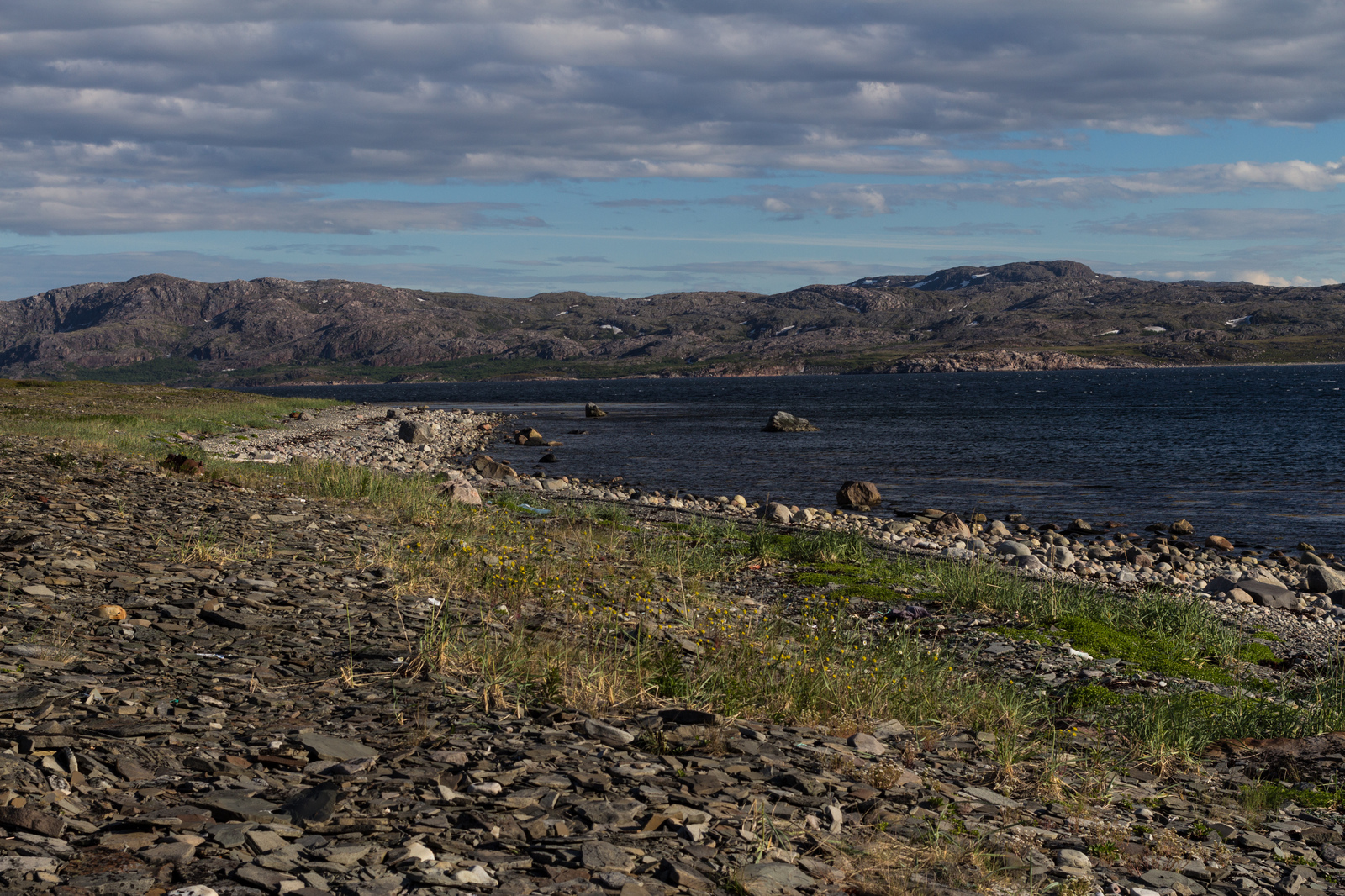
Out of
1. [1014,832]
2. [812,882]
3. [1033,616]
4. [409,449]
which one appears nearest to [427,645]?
[812,882]

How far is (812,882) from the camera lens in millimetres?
5207

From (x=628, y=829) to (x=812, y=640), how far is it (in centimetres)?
639

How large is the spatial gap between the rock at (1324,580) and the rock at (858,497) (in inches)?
646

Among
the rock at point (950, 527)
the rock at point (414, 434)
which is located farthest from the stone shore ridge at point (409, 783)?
the rock at point (414, 434)

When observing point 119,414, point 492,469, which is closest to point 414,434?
point 119,414

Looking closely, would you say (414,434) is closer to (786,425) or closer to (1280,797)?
(786,425)

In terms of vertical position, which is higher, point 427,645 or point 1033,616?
Result: point 427,645

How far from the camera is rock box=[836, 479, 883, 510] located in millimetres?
38219

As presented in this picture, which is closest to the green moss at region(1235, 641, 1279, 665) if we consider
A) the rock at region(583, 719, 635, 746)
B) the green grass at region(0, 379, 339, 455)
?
the rock at region(583, 719, 635, 746)

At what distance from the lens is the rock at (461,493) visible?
24.2 meters

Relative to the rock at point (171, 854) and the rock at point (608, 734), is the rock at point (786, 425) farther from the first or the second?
the rock at point (171, 854)

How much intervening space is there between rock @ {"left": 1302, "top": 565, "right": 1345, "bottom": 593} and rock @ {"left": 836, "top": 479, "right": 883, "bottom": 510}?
16399mm

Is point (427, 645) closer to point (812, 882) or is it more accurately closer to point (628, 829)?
point (628, 829)

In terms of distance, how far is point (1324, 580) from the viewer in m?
24.0
